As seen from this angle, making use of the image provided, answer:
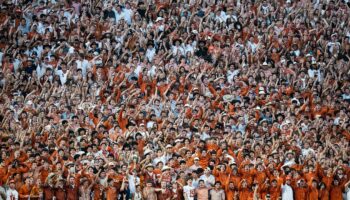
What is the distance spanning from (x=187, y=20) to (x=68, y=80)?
4272 millimetres

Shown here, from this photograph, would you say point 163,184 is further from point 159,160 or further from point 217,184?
point 217,184

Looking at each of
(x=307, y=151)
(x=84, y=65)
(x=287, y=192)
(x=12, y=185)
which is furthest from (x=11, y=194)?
(x=307, y=151)

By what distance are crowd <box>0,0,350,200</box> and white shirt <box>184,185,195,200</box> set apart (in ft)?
→ 0.08

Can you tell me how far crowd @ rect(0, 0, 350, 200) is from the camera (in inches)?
1003

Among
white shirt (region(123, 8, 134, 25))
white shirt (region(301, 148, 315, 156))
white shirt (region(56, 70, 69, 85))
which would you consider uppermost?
white shirt (region(123, 8, 134, 25))

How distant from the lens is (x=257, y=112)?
27.8 meters

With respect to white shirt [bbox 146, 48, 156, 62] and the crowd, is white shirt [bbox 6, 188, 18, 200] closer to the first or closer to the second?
the crowd

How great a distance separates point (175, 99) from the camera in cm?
2809

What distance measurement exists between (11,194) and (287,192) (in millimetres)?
6370

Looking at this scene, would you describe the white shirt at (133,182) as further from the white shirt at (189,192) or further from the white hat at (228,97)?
the white hat at (228,97)

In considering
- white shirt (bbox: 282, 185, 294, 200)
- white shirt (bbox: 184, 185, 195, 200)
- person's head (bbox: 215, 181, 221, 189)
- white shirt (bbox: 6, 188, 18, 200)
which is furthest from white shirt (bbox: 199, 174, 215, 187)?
white shirt (bbox: 6, 188, 18, 200)

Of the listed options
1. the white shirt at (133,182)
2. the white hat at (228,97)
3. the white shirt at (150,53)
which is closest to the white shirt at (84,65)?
the white shirt at (150,53)

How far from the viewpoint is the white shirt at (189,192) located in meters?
25.2

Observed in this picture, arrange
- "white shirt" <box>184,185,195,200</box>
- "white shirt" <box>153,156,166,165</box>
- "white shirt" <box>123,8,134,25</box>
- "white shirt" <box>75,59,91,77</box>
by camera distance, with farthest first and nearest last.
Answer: "white shirt" <box>123,8,134,25</box>
"white shirt" <box>75,59,91,77</box>
"white shirt" <box>153,156,166,165</box>
"white shirt" <box>184,185,195,200</box>
